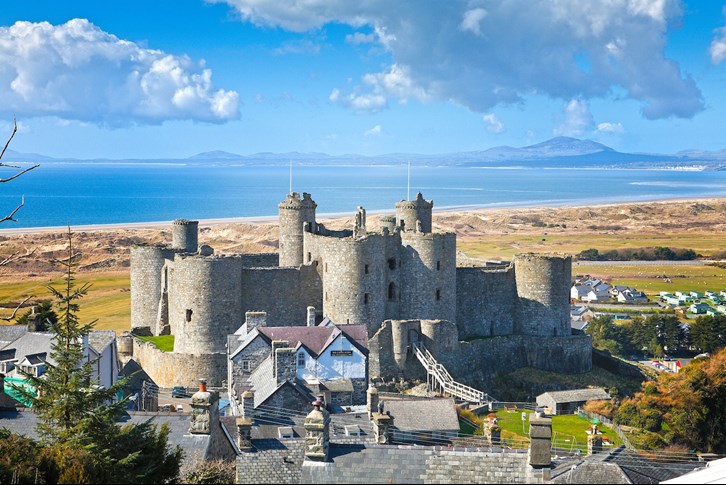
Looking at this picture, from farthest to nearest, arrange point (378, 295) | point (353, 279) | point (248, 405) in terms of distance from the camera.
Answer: point (378, 295) < point (353, 279) < point (248, 405)

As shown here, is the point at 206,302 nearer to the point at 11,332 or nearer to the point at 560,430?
the point at 11,332

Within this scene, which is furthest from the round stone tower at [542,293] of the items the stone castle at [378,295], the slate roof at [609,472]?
the slate roof at [609,472]

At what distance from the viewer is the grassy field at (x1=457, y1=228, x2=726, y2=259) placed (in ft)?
375

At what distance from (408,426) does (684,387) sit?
528 inches

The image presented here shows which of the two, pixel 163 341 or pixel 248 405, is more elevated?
pixel 163 341

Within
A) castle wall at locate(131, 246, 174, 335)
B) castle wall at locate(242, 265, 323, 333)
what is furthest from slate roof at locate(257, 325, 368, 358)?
castle wall at locate(131, 246, 174, 335)

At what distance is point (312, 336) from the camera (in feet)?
116

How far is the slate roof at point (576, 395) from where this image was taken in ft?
133

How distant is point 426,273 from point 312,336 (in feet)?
28.9

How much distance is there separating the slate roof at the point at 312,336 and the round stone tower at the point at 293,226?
8784 mm

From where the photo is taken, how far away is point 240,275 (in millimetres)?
41188

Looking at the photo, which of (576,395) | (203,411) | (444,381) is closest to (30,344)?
(203,411)

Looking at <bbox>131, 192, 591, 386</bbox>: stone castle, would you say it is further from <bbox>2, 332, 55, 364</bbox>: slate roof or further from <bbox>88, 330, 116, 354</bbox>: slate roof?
<bbox>2, 332, 55, 364</bbox>: slate roof

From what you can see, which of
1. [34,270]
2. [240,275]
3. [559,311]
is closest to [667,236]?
[34,270]
